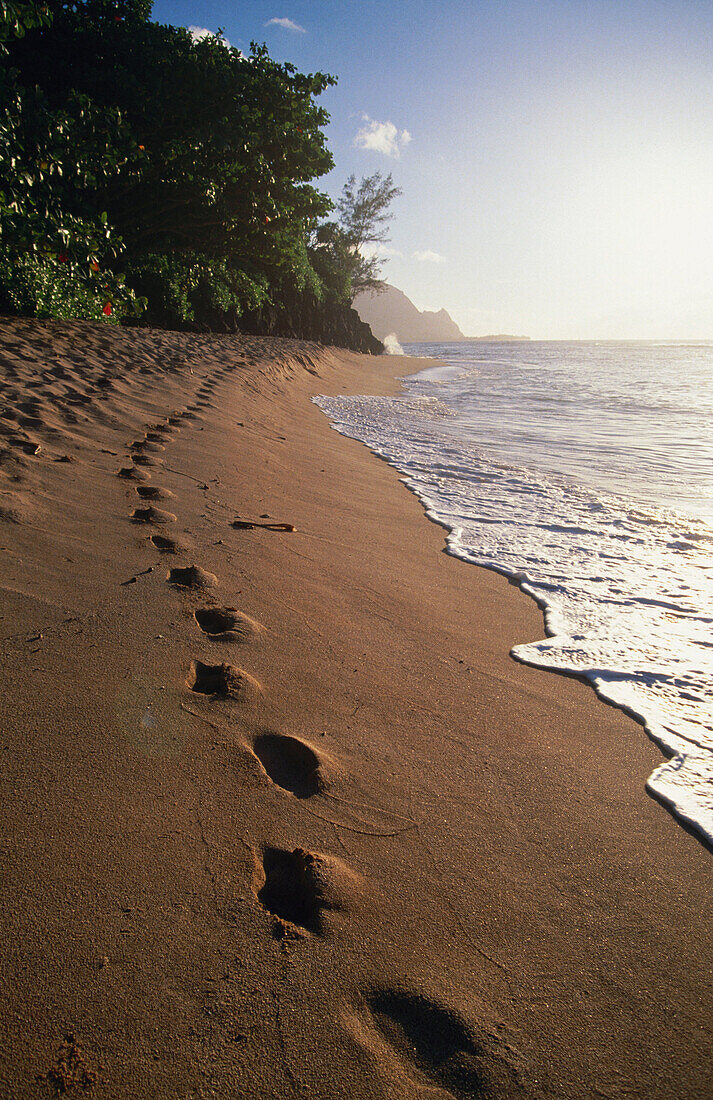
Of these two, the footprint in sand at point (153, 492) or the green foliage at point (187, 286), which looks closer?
the footprint in sand at point (153, 492)

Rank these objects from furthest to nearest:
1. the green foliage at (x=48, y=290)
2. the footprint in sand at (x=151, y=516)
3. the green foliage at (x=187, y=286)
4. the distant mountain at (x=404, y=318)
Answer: the distant mountain at (x=404, y=318), the green foliage at (x=187, y=286), the green foliage at (x=48, y=290), the footprint in sand at (x=151, y=516)

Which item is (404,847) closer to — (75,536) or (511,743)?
(511,743)

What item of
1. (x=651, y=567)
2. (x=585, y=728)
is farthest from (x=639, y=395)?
(x=585, y=728)

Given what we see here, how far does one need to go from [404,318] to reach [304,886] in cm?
19024

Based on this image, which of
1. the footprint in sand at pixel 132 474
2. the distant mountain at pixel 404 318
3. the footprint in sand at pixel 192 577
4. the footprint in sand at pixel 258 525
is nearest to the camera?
the footprint in sand at pixel 192 577

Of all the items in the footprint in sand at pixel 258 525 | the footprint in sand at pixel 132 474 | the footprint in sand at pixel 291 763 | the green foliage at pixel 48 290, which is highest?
the green foliage at pixel 48 290

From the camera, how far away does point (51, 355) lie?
5.59 meters

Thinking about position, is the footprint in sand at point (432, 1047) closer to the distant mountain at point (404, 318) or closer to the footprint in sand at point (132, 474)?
the footprint in sand at point (132, 474)

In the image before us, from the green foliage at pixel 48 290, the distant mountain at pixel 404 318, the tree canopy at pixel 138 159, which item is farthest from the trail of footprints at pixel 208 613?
the distant mountain at pixel 404 318

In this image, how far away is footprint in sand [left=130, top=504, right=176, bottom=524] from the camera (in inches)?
106

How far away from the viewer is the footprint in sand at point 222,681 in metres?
1.65

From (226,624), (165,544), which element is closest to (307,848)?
(226,624)

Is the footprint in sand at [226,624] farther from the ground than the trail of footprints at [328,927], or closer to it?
farther from the ground

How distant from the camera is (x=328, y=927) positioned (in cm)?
107
